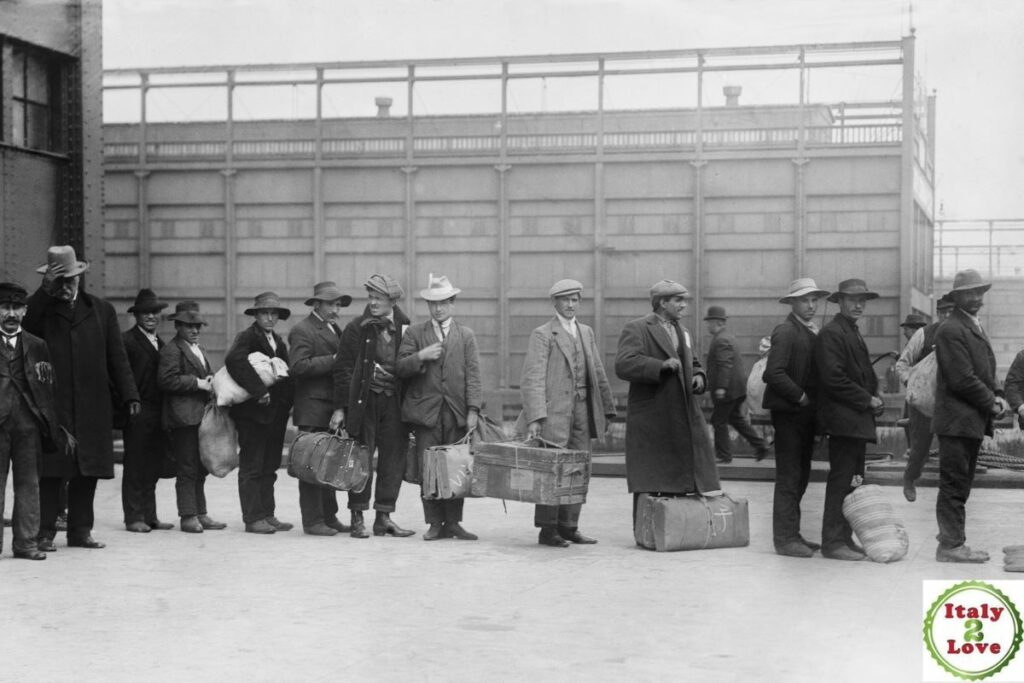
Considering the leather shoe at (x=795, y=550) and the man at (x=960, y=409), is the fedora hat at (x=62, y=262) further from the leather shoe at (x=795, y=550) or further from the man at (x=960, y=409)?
the man at (x=960, y=409)

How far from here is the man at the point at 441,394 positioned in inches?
383

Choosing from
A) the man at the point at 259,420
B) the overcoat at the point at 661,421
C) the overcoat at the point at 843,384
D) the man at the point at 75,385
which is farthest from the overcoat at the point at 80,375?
the overcoat at the point at 843,384

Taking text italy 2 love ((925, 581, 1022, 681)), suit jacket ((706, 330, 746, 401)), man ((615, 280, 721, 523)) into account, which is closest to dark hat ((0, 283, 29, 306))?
man ((615, 280, 721, 523))

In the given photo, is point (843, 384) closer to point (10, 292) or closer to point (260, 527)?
point (260, 527)

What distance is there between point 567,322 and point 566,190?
11.5m

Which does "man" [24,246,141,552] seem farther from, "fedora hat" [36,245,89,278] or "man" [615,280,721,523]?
"man" [615,280,721,523]

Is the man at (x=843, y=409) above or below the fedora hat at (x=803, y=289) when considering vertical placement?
below

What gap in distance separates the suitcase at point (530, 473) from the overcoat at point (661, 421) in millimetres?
365

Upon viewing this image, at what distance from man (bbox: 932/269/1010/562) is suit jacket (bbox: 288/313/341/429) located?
Result: 170 inches

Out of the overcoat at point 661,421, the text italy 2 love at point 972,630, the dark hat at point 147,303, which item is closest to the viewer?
the text italy 2 love at point 972,630

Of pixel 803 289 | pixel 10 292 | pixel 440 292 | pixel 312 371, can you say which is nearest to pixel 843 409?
pixel 803 289

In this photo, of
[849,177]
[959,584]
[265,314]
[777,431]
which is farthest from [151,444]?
[849,177]

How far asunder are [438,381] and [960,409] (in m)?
3.59

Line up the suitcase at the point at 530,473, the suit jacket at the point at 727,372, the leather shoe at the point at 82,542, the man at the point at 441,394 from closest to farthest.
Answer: the suitcase at the point at 530,473, the leather shoe at the point at 82,542, the man at the point at 441,394, the suit jacket at the point at 727,372
